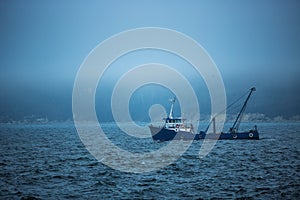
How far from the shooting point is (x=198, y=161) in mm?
51219

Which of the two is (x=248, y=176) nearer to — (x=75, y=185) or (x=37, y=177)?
(x=75, y=185)

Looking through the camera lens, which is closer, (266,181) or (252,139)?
(266,181)

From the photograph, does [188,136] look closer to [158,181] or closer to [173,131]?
[173,131]

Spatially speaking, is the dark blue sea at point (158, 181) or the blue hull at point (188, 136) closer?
the dark blue sea at point (158, 181)

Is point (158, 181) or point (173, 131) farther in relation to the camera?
point (173, 131)

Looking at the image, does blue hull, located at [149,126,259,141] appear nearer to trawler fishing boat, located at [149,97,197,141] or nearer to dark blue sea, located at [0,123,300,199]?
trawler fishing boat, located at [149,97,197,141]

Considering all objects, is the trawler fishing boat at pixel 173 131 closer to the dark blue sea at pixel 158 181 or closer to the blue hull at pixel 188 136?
the blue hull at pixel 188 136

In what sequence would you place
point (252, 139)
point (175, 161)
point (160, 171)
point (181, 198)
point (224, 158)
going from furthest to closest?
point (252, 139) < point (224, 158) < point (175, 161) < point (160, 171) < point (181, 198)

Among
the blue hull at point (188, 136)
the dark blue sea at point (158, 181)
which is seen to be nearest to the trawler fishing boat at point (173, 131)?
the blue hull at point (188, 136)

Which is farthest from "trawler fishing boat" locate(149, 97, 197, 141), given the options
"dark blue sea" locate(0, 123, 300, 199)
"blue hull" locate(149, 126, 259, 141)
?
"dark blue sea" locate(0, 123, 300, 199)

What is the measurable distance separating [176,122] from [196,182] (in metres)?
50.0

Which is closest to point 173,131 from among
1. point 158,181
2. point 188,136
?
point 188,136

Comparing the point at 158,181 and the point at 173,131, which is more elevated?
the point at 173,131

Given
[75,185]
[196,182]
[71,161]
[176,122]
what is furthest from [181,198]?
[176,122]
